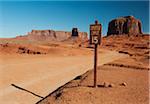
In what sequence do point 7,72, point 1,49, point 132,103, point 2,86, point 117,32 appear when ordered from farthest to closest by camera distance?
1. point 117,32
2. point 1,49
3. point 7,72
4. point 2,86
5. point 132,103

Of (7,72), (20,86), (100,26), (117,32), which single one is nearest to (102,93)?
(100,26)

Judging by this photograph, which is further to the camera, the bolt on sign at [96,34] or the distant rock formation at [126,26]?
the distant rock formation at [126,26]

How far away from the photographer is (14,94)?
1074 centimetres

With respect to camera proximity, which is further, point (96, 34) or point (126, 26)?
point (126, 26)

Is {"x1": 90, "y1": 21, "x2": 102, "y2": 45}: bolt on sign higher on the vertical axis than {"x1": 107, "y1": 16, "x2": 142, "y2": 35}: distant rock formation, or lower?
lower

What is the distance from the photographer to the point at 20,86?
12461 millimetres

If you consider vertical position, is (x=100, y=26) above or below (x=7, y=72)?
above

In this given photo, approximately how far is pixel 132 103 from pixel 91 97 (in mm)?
1451

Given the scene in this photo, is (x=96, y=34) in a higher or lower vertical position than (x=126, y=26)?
lower

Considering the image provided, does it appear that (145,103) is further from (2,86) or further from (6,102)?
(2,86)

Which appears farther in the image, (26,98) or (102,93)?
(26,98)

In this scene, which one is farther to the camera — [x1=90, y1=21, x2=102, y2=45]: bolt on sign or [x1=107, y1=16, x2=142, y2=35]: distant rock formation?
[x1=107, y1=16, x2=142, y2=35]: distant rock formation

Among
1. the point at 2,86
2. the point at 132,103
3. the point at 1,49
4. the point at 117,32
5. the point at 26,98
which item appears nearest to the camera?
the point at 132,103

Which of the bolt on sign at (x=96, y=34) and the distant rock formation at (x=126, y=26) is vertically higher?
the distant rock formation at (x=126, y=26)
